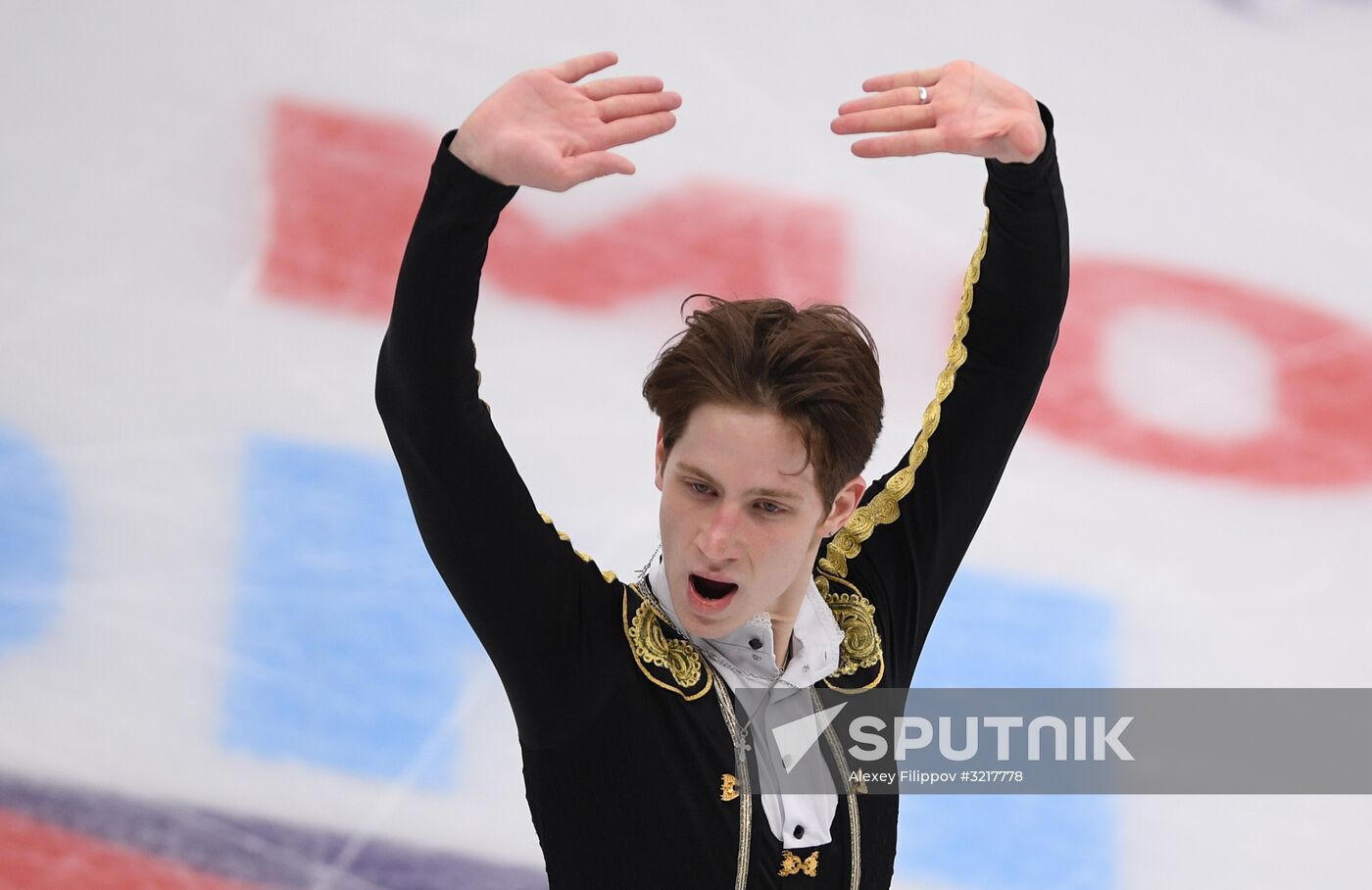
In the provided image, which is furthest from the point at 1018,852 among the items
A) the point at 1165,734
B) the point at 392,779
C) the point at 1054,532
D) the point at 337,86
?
the point at 337,86

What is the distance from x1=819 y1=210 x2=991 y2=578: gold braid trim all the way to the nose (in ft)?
1.00

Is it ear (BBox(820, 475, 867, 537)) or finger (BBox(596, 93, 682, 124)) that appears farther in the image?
ear (BBox(820, 475, 867, 537))

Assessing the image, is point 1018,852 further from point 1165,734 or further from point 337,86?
point 337,86

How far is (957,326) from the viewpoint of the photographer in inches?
→ 71.3

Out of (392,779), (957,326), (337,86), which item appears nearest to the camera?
(957,326)

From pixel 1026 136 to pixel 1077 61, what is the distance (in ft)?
6.14

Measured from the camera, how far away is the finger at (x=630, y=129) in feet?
4.24

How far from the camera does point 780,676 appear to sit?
1581mm

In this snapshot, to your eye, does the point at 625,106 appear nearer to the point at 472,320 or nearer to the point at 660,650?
the point at 472,320

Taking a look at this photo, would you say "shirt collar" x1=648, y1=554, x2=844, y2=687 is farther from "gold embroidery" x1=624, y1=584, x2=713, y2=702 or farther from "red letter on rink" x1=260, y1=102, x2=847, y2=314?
"red letter on rink" x1=260, y1=102, x2=847, y2=314

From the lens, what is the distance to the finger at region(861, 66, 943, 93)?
1.44 meters

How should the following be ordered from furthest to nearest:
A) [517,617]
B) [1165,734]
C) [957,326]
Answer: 1. [1165,734]
2. [957,326]
3. [517,617]

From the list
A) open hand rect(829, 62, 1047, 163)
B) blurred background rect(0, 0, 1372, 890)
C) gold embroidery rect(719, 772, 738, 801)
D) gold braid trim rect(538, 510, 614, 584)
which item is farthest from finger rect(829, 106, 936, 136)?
blurred background rect(0, 0, 1372, 890)

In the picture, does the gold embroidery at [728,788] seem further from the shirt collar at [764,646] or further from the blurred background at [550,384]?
the blurred background at [550,384]
